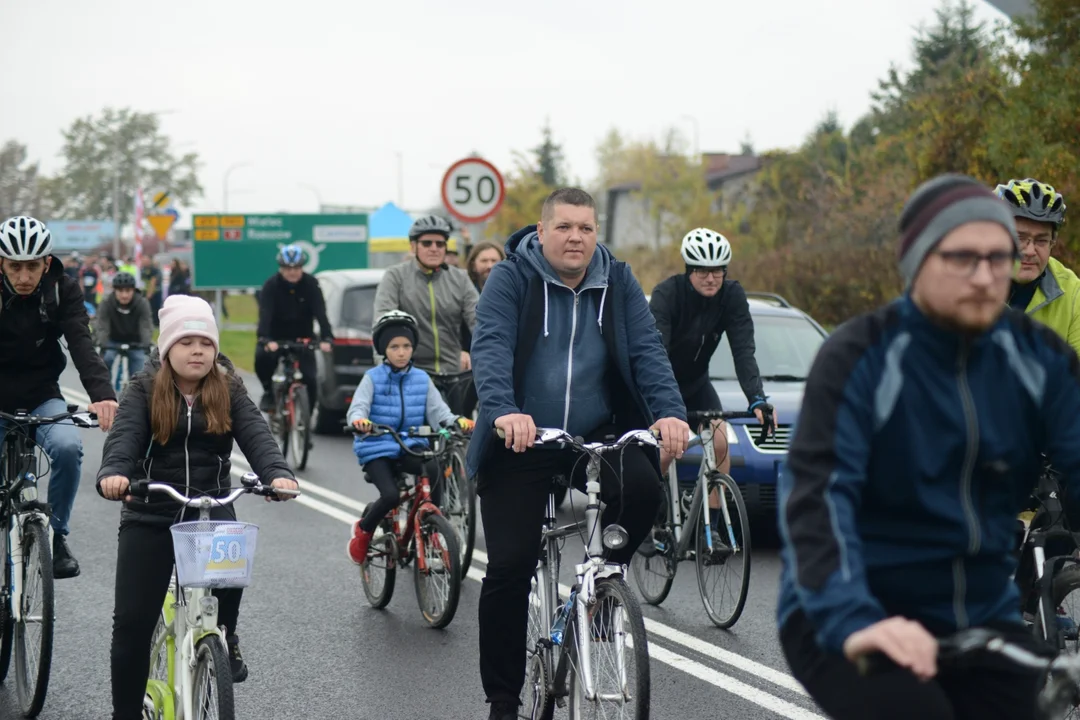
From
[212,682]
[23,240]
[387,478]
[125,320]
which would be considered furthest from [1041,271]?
[125,320]

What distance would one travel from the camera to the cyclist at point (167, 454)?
493 centimetres

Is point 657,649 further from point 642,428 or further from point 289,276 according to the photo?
point 289,276

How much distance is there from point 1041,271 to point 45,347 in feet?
14.2

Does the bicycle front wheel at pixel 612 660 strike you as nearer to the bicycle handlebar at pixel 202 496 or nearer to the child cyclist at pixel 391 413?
the bicycle handlebar at pixel 202 496

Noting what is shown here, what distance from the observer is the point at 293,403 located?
14086 millimetres

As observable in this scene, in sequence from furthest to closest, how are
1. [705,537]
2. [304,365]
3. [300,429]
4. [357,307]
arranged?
[357,307], [304,365], [300,429], [705,537]

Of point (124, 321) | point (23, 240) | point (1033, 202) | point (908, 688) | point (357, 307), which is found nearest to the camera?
point (908, 688)

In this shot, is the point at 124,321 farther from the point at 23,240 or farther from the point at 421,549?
the point at 23,240

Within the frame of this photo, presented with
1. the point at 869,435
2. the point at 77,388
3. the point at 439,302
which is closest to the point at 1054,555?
the point at 869,435

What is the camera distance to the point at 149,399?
507 centimetres

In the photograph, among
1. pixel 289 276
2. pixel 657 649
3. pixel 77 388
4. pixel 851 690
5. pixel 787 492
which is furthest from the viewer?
pixel 77 388

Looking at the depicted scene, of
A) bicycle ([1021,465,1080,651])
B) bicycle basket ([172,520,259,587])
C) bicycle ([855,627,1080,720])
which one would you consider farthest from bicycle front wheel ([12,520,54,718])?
bicycle ([855,627,1080,720])

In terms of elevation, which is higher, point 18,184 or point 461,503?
point 18,184

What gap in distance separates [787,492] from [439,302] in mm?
7355
